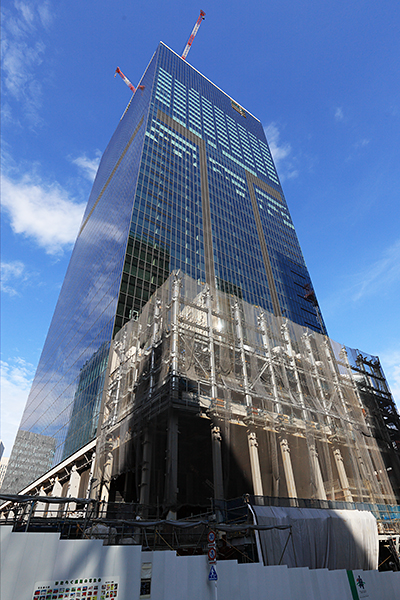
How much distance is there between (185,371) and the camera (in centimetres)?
2580

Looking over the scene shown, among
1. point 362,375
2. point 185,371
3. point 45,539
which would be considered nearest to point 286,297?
point 362,375

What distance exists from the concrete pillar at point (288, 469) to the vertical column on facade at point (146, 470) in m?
10.1

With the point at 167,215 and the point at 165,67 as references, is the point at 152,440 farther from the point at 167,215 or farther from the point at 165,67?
the point at 165,67

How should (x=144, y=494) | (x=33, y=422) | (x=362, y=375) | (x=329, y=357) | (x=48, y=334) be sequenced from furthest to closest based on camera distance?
(x=48, y=334)
(x=33, y=422)
(x=362, y=375)
(x=329, y=357)
(x=144, y=494)

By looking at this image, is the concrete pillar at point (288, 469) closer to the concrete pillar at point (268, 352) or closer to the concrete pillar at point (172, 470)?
the concrete pillar at point (268, 352)

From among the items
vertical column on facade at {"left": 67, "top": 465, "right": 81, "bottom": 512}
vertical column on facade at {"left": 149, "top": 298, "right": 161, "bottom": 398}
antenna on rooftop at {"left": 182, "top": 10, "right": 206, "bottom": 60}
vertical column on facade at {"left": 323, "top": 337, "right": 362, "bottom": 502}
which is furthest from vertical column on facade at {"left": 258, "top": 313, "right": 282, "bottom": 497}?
antenna on rooftop at {"left": 182, "top": 10, "right": 206, "bottom": 60}

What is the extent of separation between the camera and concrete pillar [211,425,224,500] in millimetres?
21772

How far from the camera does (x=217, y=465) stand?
74.8 feet

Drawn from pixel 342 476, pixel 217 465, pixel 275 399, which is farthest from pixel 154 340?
pixel 342 476

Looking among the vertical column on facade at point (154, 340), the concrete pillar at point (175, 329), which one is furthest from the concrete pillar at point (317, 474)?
the vertical column on facade at point (154, 340)

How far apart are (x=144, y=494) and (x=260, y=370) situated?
1409 centimetres

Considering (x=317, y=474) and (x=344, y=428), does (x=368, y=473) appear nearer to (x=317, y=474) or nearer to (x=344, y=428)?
(x=344, y=428)

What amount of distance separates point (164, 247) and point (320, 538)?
37.0m

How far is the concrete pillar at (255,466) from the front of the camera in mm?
23656
